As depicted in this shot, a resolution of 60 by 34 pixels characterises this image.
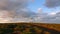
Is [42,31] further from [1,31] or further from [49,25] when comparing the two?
[1,31]

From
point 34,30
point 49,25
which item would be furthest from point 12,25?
point 49,25

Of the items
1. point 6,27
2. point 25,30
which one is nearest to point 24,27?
point 25,30

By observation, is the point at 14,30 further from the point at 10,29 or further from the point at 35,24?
the point at 35,24

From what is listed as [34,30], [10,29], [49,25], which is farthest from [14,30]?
[49,25]

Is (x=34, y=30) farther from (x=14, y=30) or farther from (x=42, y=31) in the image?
(x=14, y=30)
